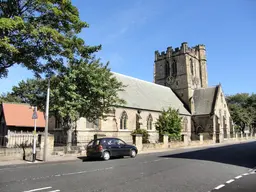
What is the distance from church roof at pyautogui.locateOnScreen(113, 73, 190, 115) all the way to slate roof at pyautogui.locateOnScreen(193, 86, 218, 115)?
3.00m

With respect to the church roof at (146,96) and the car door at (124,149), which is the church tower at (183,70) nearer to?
the church roof at (146,96)

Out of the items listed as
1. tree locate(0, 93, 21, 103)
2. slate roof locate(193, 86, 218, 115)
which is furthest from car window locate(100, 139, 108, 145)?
tree locate(0, 93, 21, 103)

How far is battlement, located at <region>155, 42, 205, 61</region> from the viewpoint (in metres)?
51.6

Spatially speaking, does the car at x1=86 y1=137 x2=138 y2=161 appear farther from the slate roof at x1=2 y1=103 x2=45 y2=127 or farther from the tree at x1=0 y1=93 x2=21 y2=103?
the tree at x1=0 y1=93 x2=21 y2=103

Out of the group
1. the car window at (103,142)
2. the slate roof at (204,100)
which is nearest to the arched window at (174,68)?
the slate roof at (204,100)

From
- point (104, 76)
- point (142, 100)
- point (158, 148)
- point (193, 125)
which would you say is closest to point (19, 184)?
point (104, 76)

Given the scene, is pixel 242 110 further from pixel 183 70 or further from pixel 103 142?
pixel 103 142

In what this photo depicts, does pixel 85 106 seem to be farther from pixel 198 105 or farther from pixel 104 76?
pixel 198 105

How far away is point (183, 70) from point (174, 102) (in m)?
8.75

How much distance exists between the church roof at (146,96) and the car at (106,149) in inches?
599

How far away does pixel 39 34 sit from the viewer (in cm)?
1331

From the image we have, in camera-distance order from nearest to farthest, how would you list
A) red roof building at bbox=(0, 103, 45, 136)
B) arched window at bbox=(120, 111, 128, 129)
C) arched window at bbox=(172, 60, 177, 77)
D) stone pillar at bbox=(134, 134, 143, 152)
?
stone pillar at bbox=(134, 134, 143, 152)
red roof building at bbox=(0, 103, 45, 136)
arched window at bbox=(120, 111, 128, 129)
arched window at bbox=(172, 60, 177, 77)

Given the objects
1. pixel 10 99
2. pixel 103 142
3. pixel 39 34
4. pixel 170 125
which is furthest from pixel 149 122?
pixel 10 99

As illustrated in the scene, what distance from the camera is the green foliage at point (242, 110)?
64.1 metres
